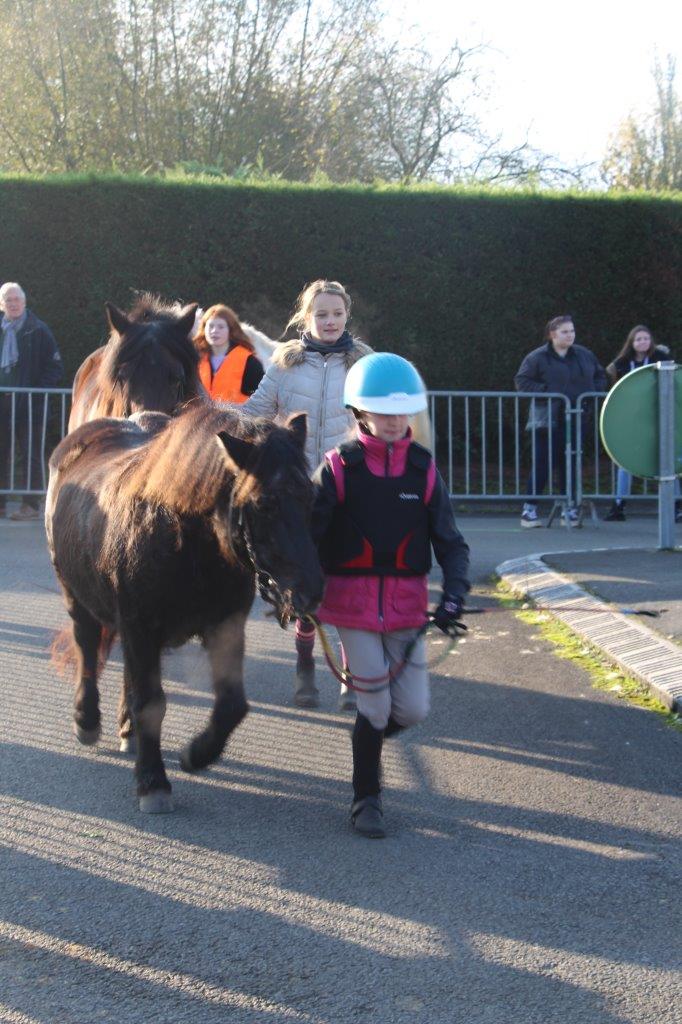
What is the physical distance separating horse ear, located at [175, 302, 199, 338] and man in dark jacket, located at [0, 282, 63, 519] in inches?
266

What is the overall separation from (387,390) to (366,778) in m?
1.48

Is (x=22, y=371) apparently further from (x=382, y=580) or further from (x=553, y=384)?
(x=382, y=580)

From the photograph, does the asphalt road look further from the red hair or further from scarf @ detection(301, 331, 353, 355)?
the red hair

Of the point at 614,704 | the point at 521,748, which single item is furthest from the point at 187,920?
the point at 614,704

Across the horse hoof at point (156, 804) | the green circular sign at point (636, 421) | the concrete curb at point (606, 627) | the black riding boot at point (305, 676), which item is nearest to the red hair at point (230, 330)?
the concrete curb at point (606, 627)

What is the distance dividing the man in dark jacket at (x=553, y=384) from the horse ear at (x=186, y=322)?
7.08m

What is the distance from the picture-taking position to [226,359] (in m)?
9.81

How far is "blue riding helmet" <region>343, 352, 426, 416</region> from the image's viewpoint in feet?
16.0

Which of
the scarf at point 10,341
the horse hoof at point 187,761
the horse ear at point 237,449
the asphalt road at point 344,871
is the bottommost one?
the asphalt road at point 344,871

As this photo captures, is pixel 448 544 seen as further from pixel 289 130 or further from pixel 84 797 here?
pixel 289 130

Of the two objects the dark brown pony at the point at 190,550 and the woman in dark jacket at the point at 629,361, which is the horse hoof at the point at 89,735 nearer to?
the dark brown pony at the point at 190,550

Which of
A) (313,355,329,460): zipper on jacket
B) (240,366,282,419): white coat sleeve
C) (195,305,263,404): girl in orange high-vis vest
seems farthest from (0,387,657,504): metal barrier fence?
(240,366,282,419): white coat sleeve

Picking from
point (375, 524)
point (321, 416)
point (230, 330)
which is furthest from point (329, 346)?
point (230, 330)

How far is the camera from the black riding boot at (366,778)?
4.98 meters
